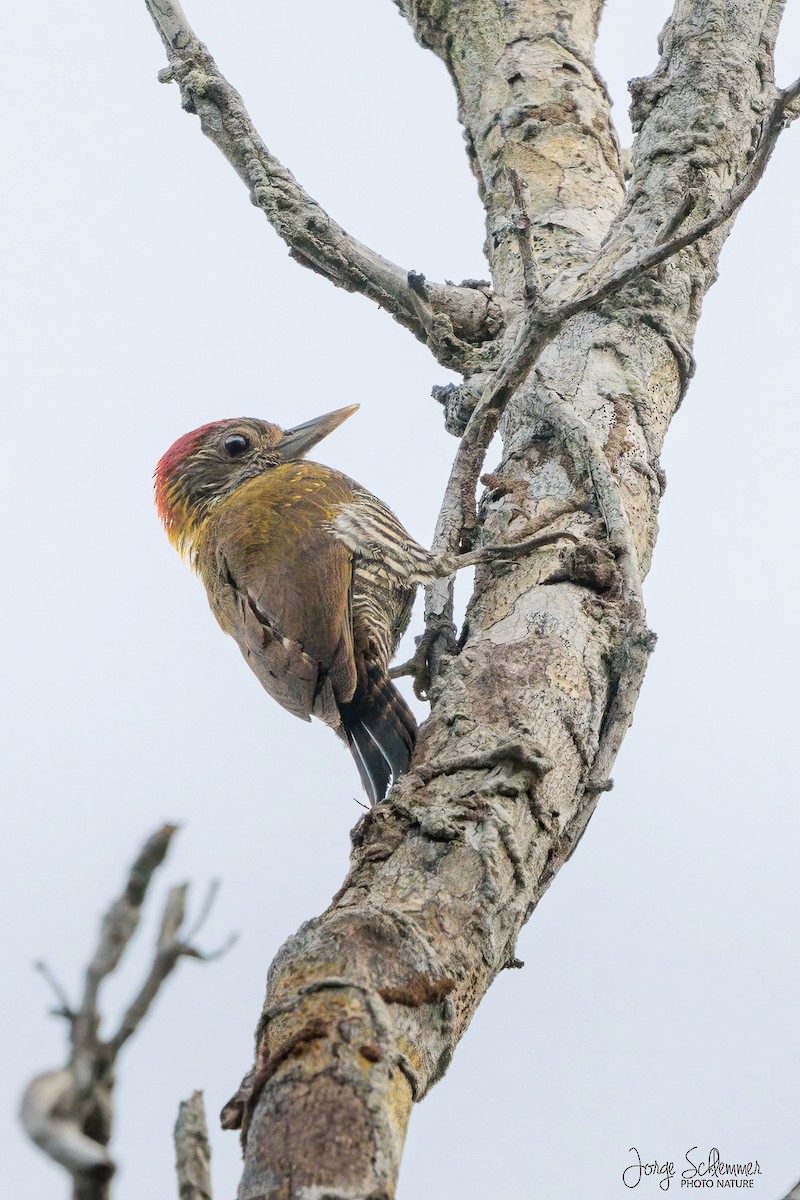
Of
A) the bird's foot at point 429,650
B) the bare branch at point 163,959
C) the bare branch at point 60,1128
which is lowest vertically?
the bare branch at point 60,1128

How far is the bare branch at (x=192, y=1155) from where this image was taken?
3.41ft

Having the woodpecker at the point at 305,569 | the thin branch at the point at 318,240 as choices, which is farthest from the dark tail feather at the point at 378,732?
the thin branch at the point at 318,240

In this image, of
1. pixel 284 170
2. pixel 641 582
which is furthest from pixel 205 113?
pixel 641 582

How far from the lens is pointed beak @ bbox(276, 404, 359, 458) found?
462cm

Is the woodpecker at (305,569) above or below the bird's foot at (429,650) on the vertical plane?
above

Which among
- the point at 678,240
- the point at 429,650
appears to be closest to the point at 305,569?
the point at 429,650

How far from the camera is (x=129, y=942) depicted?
87cm

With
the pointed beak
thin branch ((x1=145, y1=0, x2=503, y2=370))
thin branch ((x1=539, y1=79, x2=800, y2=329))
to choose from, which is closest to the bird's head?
the pointed beak

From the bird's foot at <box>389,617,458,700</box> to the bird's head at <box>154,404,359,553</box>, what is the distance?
183cm

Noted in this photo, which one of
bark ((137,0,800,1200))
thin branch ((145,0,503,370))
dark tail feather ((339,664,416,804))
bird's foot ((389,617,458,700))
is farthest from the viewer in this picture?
thin branch ((145,0,503,370))

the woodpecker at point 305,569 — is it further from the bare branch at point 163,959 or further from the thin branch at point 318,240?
the bare branch at point 163,959

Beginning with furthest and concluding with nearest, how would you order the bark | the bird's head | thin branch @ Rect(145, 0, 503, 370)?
the bird's head, thin branch @ Rect(145, 0, 503, 370), the bark

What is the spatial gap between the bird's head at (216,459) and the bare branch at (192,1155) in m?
3.58

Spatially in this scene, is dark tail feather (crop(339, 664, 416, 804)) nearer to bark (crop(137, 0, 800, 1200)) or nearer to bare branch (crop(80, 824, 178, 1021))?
bark (crop(137, 0, 800, 1200))
